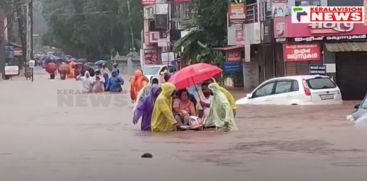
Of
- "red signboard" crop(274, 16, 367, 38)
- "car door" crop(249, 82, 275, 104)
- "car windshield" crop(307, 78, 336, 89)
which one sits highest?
"red signboard" crop(274, 16, 367, 38)

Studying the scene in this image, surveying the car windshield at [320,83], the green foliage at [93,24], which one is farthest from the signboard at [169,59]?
the car windshield at [320,83]

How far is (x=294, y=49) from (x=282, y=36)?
160 centimetres

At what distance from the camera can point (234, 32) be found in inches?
1516

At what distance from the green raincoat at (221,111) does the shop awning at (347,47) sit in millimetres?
12741

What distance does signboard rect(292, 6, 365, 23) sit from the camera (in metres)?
28.0

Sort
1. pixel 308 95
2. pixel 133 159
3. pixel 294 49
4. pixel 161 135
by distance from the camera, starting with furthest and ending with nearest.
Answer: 1. pixel 294 49
2. pixel 308 95
3. pixel 161 135
4. pixel 133 159

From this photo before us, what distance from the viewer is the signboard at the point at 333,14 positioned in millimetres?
27969

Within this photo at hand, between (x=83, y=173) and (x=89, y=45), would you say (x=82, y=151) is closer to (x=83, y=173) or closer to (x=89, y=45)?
(x=83, y=173)

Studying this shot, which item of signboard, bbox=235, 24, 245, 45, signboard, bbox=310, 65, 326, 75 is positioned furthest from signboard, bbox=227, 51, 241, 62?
signboard, bbox=310, 65, 326, 75

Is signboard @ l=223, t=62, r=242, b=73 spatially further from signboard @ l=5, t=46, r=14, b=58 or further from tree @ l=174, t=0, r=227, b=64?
signboard @ l=5, t=46, r=14, b=58

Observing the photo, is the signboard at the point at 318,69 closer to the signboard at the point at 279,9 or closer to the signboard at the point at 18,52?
the signboard at the point at 279,9

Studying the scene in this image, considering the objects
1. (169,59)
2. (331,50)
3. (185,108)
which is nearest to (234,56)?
(331,50)

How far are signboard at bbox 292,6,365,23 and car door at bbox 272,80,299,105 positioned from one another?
4.71 meters

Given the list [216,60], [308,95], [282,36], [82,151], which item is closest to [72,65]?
[216,60]
